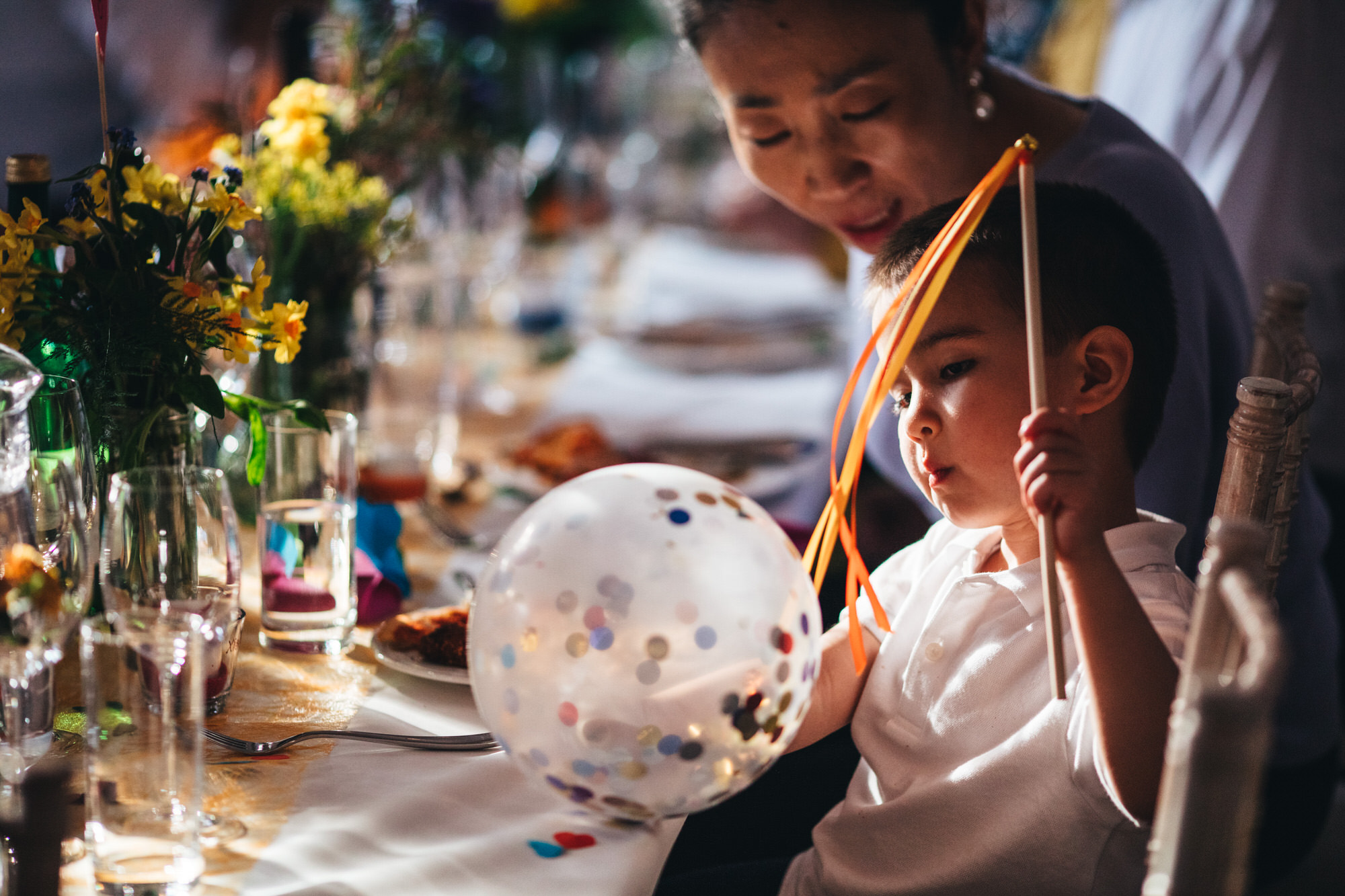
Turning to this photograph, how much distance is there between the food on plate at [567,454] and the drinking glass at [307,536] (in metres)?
0.48

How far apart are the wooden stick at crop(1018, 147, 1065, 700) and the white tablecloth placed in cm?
29

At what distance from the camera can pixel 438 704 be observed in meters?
0.94

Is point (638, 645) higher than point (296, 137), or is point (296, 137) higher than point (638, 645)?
point (296, 137)

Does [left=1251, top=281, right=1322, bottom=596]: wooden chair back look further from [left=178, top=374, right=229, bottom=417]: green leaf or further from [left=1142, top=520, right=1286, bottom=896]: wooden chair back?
[left=178, top=374, right=229, bottom=417]: green leaf

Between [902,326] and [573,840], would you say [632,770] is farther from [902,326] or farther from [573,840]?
[902,326]

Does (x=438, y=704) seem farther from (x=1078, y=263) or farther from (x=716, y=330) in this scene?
(x=716, y=330)

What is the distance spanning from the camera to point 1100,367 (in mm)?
881

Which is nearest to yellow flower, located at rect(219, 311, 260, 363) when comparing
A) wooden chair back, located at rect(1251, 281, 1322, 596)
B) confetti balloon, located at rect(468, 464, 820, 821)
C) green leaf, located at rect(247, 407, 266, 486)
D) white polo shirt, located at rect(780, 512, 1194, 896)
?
green leaf, located at rect(247, 407, 266, 486)

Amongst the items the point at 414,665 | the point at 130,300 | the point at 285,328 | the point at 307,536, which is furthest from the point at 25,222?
the point at 414,665

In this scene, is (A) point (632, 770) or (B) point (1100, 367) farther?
(B) point (1100, 367)

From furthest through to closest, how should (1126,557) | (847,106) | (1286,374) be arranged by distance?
(847,106) → (1286,374) → (1126,557)

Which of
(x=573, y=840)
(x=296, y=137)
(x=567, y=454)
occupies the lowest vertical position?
(x=573, y=840)

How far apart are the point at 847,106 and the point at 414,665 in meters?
0.76

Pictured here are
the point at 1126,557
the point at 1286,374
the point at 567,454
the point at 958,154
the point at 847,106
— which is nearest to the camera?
the point at 1126,557
